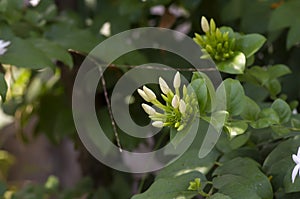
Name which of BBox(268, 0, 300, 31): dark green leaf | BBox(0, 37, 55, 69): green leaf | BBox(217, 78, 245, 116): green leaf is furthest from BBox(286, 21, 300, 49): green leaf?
BBox(0, 37, 55, 69): green leaf

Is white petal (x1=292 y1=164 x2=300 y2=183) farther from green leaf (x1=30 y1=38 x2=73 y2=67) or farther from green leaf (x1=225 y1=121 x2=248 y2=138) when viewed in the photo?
green leaf (x1=30 y1=38 x2=73 y2=67)

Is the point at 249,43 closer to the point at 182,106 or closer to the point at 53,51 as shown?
the point at 182,106

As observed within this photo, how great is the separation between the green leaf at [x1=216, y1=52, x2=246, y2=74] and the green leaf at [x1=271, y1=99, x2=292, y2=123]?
0.23 ft

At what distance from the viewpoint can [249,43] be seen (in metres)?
0.81

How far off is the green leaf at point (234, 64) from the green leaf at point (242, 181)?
12 centimetres

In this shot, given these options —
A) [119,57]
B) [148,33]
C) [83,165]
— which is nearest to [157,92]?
[119,57]

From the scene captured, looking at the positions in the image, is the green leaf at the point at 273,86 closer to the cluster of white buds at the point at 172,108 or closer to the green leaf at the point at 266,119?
the green leaf at the point at 266,119

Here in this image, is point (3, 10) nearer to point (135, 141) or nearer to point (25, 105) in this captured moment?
point (135, 141)

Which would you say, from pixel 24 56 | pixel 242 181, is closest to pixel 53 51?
pixel 24 56

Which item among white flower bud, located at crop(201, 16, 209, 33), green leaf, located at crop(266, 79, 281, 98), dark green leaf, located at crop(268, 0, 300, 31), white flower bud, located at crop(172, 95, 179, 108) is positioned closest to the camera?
white flower bud, located at crop(172, 95, 179, 108)

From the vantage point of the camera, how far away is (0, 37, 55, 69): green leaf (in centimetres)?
84

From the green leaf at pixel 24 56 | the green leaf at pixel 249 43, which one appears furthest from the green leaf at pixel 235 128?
the green leaf at pixel 24 56

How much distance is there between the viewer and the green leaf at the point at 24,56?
843mm

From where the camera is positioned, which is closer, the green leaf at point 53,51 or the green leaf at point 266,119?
the green leaf at point 266,119
